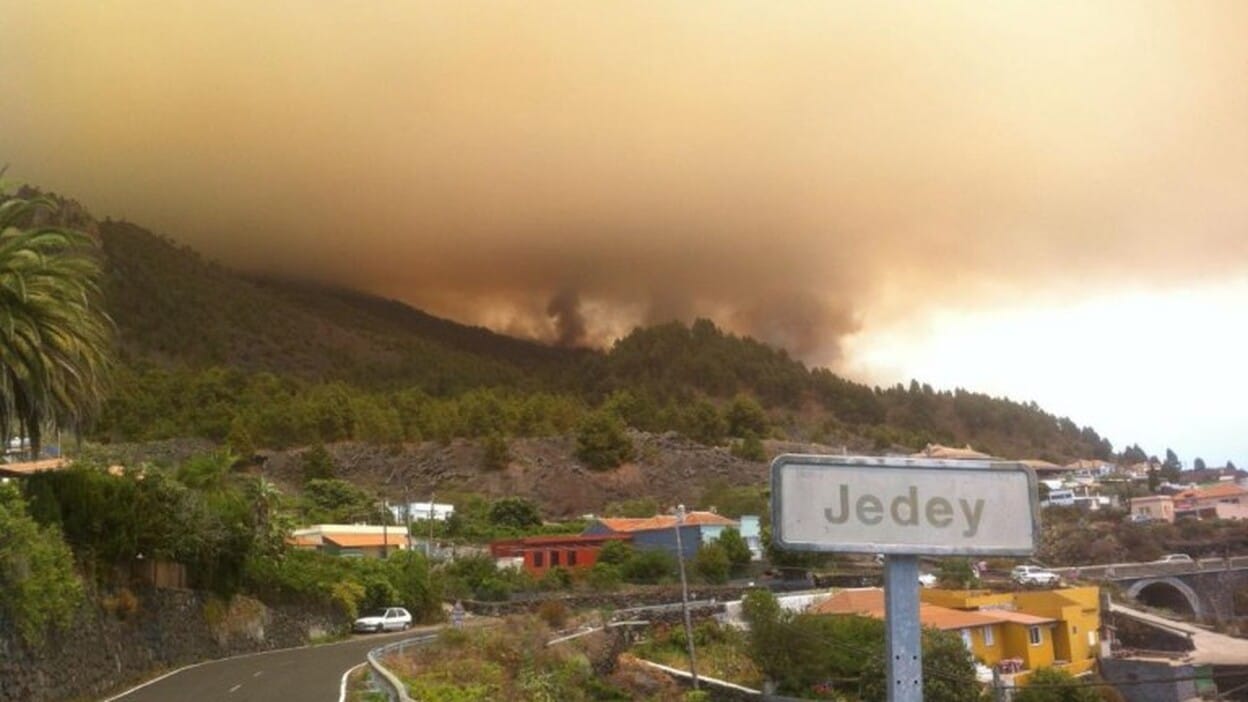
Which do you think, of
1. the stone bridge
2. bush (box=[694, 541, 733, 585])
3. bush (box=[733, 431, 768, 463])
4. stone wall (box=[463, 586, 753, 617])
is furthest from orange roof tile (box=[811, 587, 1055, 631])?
bush (box=[733, 431, 768, 463])

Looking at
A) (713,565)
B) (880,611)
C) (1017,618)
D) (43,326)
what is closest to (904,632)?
(43,326)

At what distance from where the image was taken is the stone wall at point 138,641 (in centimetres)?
2362

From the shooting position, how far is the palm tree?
22984 mm

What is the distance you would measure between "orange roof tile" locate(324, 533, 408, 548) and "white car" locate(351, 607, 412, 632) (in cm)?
2020

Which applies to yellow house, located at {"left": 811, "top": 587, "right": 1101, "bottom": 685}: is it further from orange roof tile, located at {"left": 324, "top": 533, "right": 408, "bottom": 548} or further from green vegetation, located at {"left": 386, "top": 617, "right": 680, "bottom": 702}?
orange roof tile, located at {"left": 324, "top": 533, "right": 408, "bottom": 548}

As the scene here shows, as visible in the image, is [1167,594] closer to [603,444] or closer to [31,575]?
[603,444]

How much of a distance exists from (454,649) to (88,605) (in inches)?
522

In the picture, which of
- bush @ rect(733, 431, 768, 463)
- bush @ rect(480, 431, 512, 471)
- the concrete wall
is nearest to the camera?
the concrete wall

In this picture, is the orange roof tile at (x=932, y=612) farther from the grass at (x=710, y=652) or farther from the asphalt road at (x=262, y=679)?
the asphalt road at (x=262, y=679)

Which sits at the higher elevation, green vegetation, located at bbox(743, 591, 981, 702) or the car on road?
the car on road

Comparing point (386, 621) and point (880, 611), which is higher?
point (880, 611)

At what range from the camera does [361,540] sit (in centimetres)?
7931

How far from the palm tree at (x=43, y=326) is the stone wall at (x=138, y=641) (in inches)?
194

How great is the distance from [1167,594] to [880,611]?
56.3 m
